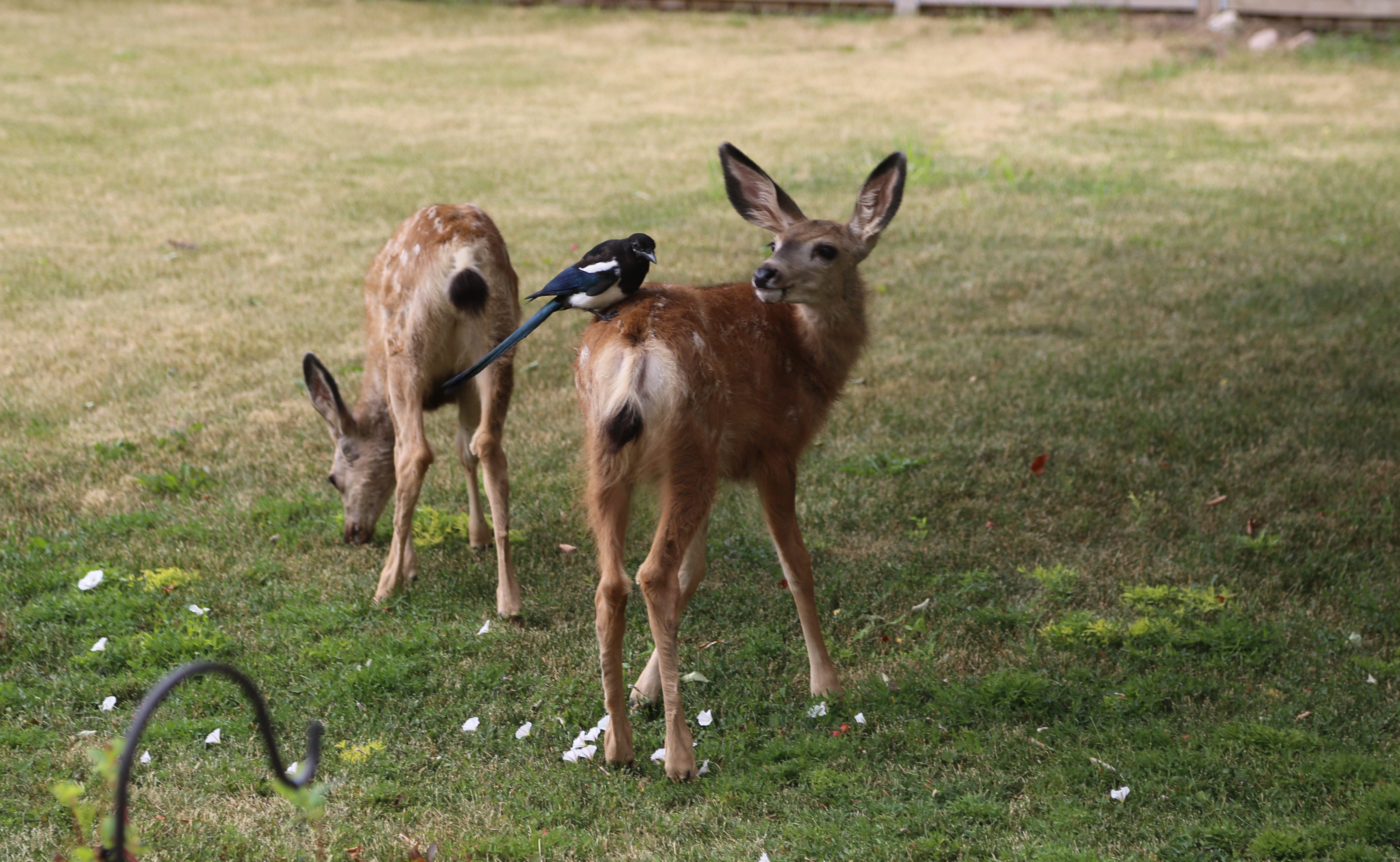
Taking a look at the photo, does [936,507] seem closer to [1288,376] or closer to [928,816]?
[928,816]

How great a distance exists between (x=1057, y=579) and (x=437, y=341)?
9.17 ft

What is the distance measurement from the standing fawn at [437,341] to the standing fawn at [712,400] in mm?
1057

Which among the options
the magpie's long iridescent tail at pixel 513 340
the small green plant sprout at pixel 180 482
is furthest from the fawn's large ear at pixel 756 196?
the small green plant sprout at pixel 180 482

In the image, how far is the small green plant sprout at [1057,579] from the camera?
15.8ft

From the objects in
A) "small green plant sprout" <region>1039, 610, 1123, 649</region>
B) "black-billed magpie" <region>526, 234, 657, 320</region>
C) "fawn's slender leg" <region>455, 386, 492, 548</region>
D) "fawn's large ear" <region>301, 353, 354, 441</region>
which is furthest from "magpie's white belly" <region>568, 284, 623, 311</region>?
"small green plant sprout" <region>1039, 610, 1123, 649</region>

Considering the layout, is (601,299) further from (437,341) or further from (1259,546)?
(1259,546)

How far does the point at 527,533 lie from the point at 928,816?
2.61 metres

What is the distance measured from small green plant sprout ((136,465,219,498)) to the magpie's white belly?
2889 millimetres

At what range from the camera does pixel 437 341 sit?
4875 millimetres

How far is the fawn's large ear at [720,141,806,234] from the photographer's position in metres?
4.32

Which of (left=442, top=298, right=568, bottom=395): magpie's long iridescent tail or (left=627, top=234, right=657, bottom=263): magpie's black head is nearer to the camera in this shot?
(left=627, top=234, right=657, bottom=263): magpie's black head

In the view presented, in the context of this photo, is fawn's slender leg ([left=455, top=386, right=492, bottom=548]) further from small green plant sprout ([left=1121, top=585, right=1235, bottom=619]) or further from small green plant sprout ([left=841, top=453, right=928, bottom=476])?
A: small green plant sprout ([left=1121, top=585, right=1235, bottom=619])

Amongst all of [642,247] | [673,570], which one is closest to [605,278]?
[642,247]

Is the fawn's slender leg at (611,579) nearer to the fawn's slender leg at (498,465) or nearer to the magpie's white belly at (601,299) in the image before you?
the magpie's white belly at (601,299)
